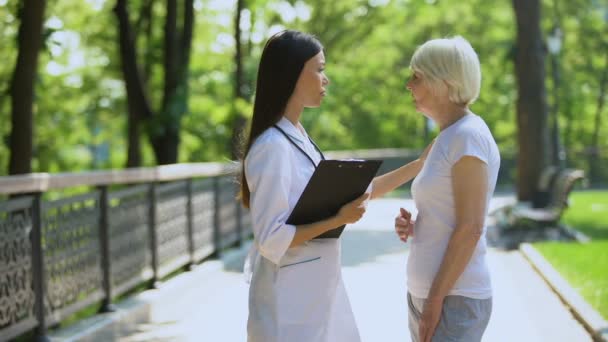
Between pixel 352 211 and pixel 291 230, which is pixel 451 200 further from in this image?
pixel 291 230

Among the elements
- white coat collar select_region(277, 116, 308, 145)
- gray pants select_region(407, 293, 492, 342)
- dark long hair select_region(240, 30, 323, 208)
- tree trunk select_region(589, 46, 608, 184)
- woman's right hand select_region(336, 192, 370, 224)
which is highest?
dark long hair select_region(240, 30, 323, 208)

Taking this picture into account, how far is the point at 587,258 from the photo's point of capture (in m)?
14.3

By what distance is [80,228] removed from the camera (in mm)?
9812

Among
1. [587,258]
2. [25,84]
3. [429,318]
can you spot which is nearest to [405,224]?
[429,318]

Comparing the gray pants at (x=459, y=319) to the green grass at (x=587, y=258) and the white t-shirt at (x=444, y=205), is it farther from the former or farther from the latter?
the green grass at (x=587, y=258)

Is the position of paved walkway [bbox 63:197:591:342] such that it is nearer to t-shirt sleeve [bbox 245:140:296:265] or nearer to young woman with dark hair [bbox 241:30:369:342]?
young woman with dark hair [bbox 241:30:369:342]

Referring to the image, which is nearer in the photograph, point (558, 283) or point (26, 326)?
point (26, 326)

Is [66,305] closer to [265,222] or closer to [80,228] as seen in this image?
[80,228]

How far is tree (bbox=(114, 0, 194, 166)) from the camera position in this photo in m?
18.9

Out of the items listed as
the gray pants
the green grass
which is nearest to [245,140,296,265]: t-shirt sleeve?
the gray pants

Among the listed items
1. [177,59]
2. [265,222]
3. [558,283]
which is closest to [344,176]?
[265,222]

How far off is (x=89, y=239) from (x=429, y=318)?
650 cm

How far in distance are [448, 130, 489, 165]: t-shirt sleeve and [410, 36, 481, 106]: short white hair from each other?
0.48 ft

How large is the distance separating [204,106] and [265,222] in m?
28.9
